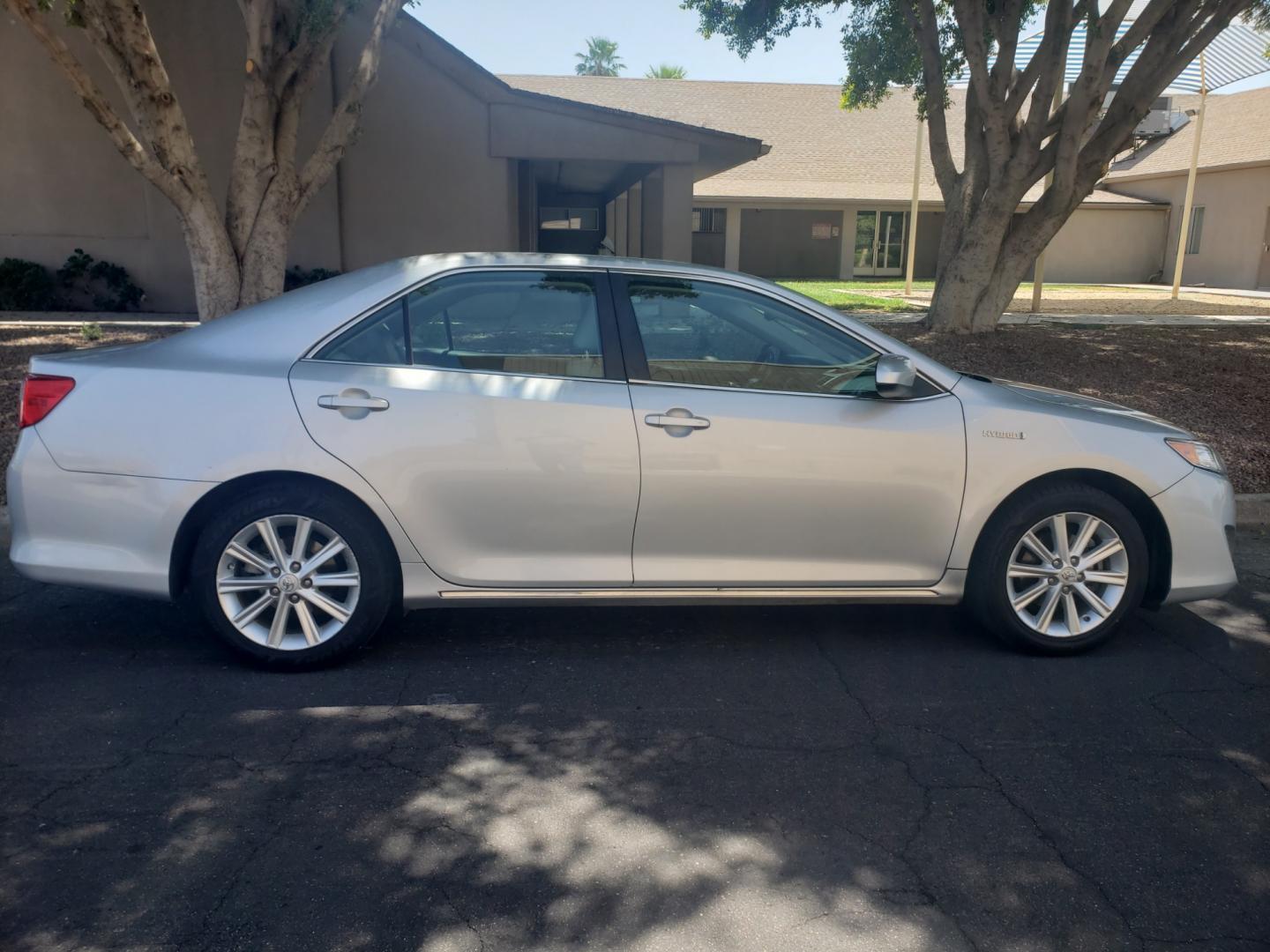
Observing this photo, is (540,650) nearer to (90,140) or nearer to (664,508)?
(664,508)

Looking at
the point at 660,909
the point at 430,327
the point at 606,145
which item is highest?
the point at 606,145

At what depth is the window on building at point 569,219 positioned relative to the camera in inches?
1025

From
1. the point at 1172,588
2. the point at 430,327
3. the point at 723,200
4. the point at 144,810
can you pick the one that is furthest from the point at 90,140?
the point at 723,200

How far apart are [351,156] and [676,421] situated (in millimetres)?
12591

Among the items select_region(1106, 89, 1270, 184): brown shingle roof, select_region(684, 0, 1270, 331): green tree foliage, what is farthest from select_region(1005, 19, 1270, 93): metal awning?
select_region(1106, 89, 1270, 184): brown shingle roof

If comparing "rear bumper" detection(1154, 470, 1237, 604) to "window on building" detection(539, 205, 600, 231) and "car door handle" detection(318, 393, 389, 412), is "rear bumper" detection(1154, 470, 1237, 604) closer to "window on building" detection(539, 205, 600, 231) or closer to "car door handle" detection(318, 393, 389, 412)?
"car door handle" detection(318, 393, 389, 412)

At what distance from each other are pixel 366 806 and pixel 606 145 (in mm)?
11992

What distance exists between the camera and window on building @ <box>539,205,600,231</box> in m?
26.0

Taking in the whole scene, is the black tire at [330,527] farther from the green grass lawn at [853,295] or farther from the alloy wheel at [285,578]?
the green grass lawn at [853,295]

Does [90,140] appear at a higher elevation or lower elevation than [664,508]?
higher

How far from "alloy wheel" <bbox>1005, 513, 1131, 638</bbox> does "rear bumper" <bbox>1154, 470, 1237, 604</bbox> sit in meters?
0.25

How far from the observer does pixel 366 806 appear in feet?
10.9

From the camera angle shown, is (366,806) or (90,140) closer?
(366,806)

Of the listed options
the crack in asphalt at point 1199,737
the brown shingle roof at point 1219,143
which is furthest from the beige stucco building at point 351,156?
the brown shingle roof at point 1219,143
